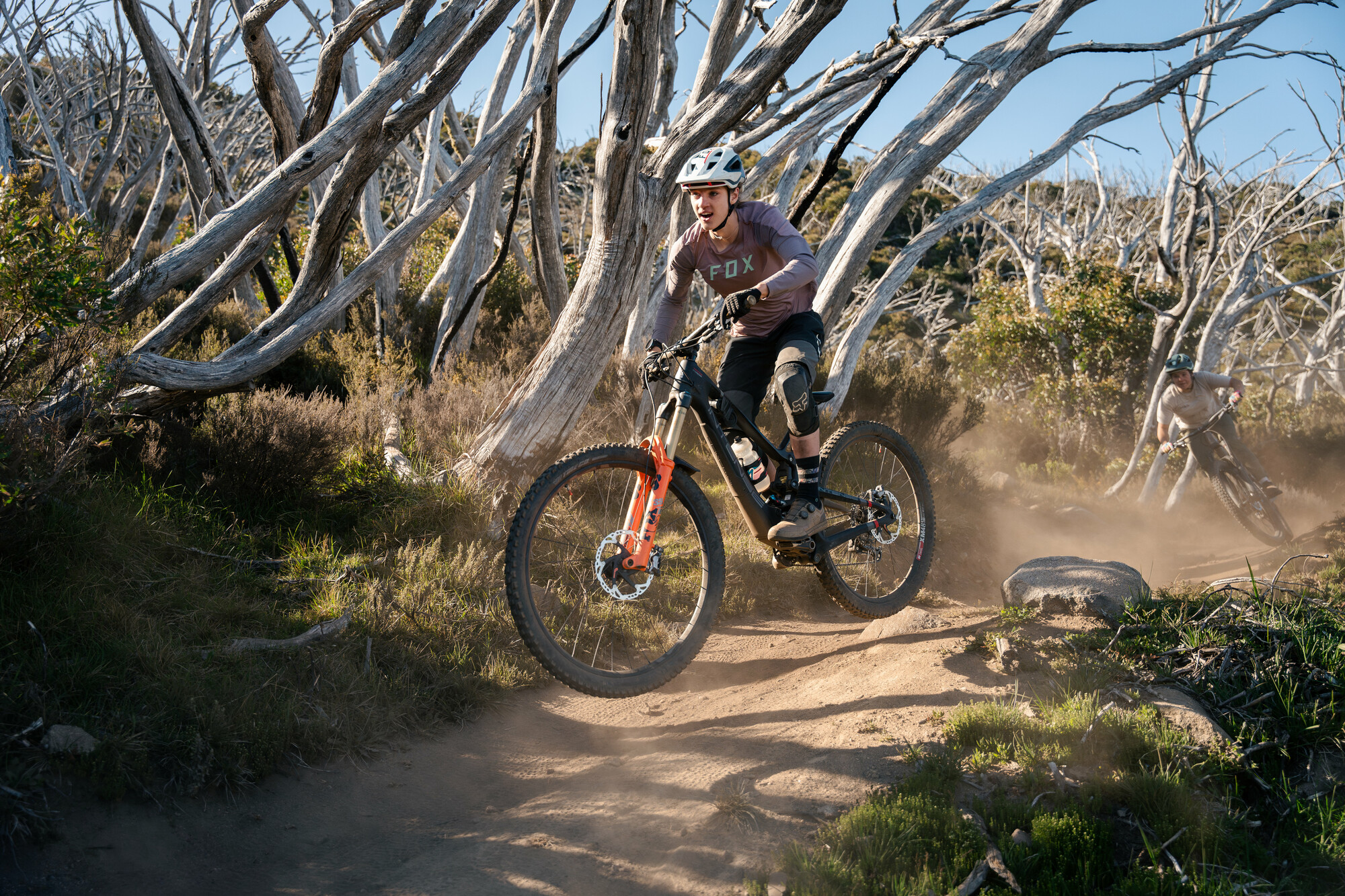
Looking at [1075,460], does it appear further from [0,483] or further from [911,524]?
[0,483]

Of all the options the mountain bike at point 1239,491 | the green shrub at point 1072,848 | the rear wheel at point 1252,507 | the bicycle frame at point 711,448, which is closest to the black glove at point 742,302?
the bicycle frame at point 711,448

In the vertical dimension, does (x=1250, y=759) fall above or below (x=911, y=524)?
below

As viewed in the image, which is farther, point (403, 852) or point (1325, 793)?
point (1325, 793)

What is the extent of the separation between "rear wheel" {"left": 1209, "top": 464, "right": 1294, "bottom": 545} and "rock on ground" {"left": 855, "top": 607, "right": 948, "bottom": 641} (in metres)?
6.49

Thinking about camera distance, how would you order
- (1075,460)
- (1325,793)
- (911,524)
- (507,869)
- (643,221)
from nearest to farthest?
(507,869), (1325,793), (643,221), (911,524), (1075,460)

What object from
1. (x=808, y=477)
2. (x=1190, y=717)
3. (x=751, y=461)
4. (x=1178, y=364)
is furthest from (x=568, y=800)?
(x=1178, y=364)

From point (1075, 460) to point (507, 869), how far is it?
42.1ft

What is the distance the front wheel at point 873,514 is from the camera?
16.3 ft

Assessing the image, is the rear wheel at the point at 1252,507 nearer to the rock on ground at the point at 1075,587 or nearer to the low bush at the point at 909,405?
the low bush at the point at 909,405

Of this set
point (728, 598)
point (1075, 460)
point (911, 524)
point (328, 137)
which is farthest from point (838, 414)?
point (1075, 460)

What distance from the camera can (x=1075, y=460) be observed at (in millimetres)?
13375

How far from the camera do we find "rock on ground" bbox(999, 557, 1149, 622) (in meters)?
4.68

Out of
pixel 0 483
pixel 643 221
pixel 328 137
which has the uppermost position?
pixel 328 137

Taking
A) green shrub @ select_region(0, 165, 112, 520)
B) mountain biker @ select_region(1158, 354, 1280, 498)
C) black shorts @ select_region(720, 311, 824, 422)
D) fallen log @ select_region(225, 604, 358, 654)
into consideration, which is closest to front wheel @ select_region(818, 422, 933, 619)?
black shorts @ select_region(720, 311, 824, 422)
